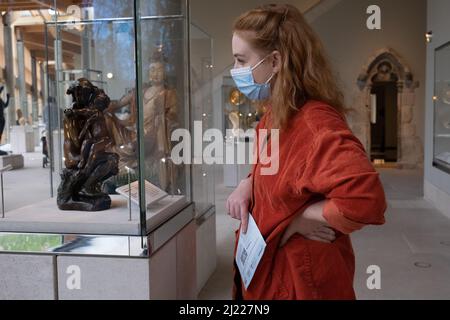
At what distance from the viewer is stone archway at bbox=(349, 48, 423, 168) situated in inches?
507

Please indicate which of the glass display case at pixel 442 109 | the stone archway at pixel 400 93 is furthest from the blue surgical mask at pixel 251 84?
the stone archway at pixel 400 93

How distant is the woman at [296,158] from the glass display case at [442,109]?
19.3 ft

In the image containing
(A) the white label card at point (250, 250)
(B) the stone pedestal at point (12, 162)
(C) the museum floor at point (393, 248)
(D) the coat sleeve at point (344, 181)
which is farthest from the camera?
(B) the stone pedestal at point (12, 162)

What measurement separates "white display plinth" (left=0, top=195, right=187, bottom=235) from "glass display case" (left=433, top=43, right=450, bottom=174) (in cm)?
536

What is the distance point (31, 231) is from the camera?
210cm

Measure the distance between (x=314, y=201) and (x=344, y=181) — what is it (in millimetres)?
171

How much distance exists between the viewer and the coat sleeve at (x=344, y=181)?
3.29 ft

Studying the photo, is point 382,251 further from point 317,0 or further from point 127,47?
point 317,0

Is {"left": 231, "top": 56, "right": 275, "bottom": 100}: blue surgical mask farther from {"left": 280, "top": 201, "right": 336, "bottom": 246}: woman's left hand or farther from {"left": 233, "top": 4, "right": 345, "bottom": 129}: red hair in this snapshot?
{"left": 280, "top": 201, "right": 336, "bottom": 246}: woman's left hand

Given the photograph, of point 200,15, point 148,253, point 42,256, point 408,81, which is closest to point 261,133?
point 148,253

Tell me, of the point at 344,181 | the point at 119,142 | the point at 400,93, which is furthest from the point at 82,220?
the point at 400,93

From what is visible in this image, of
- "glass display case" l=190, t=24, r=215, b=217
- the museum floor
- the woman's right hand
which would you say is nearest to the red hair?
the woman's right hand

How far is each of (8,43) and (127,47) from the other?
31.5 ft

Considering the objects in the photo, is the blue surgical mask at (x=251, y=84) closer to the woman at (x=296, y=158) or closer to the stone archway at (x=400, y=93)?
the woman at (x=296, y=158)
